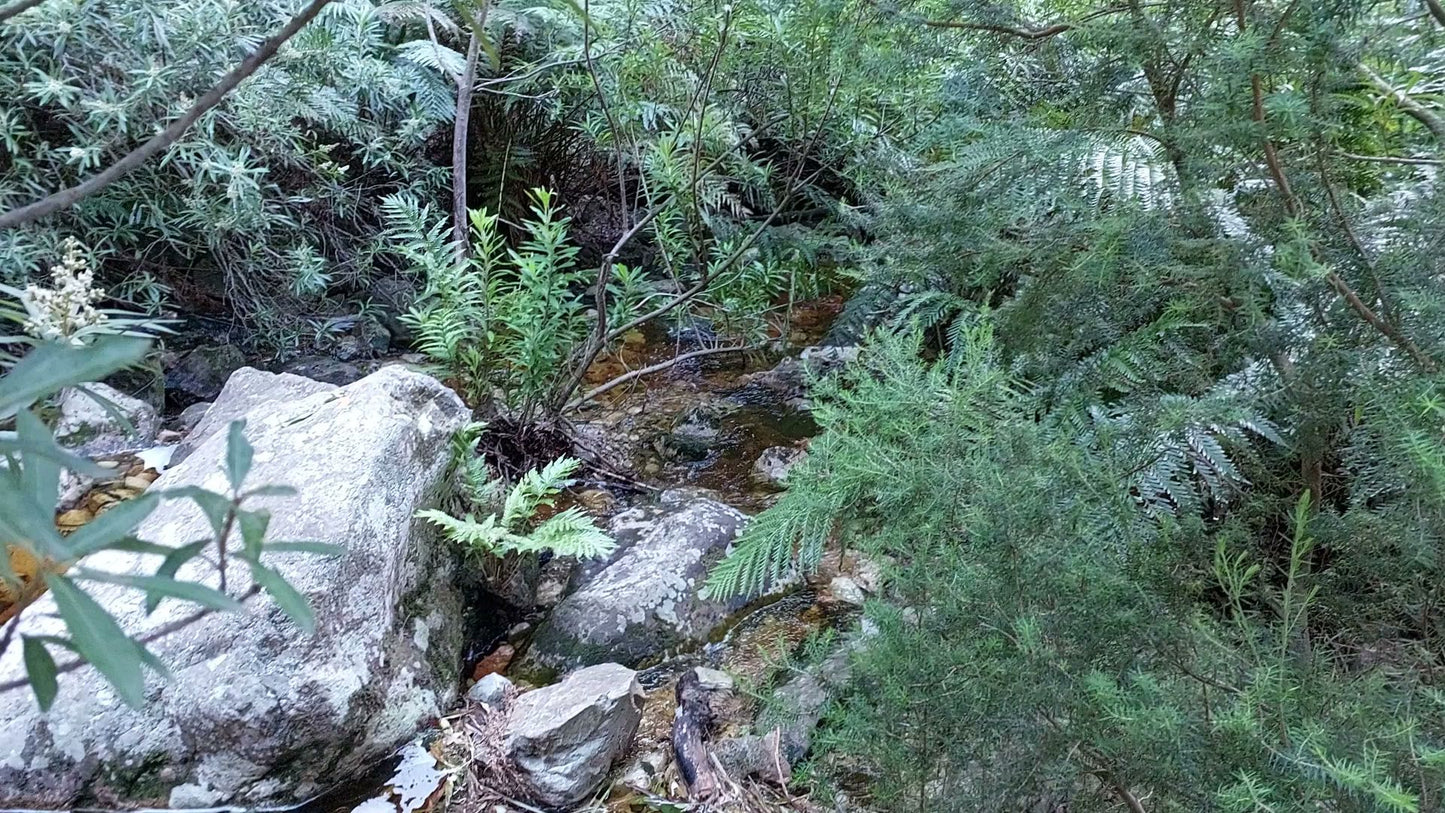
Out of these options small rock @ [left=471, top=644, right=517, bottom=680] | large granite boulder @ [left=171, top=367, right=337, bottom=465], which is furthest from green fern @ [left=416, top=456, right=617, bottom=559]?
large granite boulder @ [left=171, top=367, right=337, bottom=465]

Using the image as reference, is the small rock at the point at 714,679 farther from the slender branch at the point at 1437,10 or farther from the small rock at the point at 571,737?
the slender branch at the point at 1437,10

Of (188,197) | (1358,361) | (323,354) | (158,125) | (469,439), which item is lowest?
(323,354)

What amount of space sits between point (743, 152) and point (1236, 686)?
2704 mm

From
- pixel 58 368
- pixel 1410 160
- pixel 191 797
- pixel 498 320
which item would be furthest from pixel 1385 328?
pixel 498 320

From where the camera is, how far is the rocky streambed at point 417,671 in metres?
1.69

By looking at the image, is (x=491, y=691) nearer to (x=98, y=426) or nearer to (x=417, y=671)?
(x=417, y=671)

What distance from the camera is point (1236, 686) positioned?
94cm

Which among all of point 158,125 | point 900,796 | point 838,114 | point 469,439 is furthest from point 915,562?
point 158,125

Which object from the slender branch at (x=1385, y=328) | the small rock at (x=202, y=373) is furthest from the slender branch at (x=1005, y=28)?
the small rock at (x=202, y=373)

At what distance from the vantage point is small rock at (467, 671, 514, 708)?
78.9 inches

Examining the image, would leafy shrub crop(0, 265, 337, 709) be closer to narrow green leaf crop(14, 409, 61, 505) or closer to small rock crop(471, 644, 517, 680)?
narrow green leaf crop(14, 409, 61, 505)

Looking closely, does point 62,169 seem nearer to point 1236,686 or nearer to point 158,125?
point 158,125

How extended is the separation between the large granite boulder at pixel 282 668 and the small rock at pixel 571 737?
29 cm

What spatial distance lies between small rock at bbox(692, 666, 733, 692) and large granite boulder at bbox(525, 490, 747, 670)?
137 millimetres
